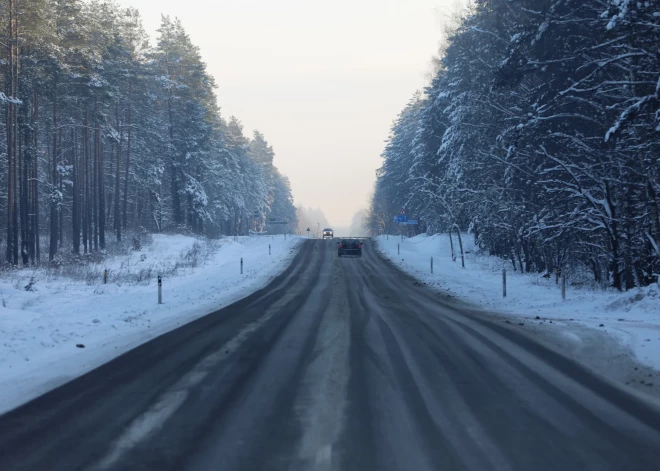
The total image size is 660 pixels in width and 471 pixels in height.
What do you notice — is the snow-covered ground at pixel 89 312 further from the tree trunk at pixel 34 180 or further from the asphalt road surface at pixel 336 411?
the tree trunk at pixel 34 180

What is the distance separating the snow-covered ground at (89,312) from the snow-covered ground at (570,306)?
28.4ft

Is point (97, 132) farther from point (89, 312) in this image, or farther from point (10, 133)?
point (89, 312)

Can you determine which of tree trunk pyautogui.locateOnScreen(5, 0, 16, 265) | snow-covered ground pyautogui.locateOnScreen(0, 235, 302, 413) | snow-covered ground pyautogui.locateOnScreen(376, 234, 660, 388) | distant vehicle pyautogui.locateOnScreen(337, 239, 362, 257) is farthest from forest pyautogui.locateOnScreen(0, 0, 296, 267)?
snow-covered ground pyautogui.locateOnScreen(376, 234, 660, 388)

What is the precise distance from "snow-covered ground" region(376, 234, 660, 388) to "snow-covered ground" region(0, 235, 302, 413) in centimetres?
865

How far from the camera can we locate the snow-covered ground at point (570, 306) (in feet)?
33.5

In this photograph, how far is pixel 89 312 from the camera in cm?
1419

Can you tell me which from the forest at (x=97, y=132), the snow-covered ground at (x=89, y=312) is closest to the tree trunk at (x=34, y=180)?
the forest at (x=97, y=132)

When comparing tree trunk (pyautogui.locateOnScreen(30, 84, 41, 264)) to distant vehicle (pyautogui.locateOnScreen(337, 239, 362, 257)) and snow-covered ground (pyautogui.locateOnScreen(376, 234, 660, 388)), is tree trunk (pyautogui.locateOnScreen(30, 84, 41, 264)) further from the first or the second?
snow-covered ground (pyautogui.locateOnScreen(376, 234, 660, 388))

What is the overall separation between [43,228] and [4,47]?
33831mm

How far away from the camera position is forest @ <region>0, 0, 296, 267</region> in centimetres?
3006

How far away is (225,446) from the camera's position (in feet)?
17.2

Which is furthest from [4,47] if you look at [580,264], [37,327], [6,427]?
[580,264]

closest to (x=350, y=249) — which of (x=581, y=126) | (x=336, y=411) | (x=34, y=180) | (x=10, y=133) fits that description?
(x=34, y=180)

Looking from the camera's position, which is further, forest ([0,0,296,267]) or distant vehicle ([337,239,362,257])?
distant vehicle ([337,239,362,257])
